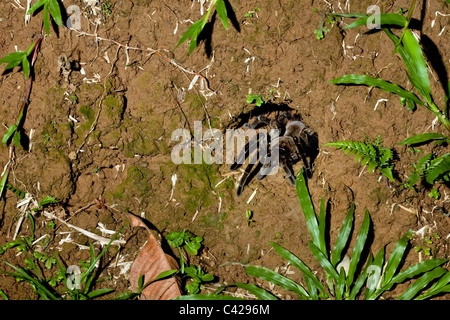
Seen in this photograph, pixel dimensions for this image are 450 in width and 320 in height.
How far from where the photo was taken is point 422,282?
265cm

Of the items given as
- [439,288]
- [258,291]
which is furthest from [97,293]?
[439,288]

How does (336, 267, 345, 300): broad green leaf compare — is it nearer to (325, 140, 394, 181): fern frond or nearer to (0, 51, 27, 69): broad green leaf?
(325, 140, 394, 181): fern frond

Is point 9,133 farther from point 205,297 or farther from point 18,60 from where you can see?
point 205,297

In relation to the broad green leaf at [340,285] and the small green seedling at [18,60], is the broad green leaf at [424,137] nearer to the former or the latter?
the broad green leaf at [340,285]

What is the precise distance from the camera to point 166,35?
255 centimetres

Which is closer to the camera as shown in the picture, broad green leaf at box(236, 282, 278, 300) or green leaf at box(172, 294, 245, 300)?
green leaf at box(172, 294, 245, 300)

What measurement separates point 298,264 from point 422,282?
3.27ft

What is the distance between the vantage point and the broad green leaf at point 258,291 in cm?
271

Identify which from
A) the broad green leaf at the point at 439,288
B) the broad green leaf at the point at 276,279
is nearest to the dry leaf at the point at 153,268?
the broad green leaf at the point at 276,279

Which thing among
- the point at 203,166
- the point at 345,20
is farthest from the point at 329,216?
the point at 345,20

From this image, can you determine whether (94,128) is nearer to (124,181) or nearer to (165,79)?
(124,181)

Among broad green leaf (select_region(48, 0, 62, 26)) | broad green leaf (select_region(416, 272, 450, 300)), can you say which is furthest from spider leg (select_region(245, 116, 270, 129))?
broad green leaf (select_region(416, 272, 450, 300))

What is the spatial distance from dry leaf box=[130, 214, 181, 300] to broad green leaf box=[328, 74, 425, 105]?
190 centimetres

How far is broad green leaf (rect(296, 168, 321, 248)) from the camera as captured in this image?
274 cm
